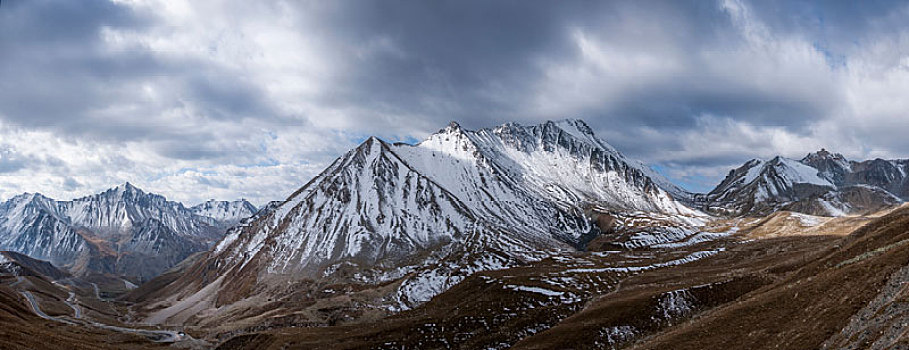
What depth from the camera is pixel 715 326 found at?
4956 centimetres

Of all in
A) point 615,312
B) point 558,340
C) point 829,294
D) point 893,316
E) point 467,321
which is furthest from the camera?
point 467,321

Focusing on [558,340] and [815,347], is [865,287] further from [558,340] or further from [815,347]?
[558,340]

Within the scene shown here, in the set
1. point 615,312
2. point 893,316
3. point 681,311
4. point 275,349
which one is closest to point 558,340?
point 615,312

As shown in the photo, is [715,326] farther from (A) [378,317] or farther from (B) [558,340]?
(A) [378,317]

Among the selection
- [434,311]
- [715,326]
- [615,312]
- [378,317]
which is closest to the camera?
[715,326]

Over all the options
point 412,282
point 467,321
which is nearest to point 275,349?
point 467,321

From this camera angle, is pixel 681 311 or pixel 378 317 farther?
pixel 378 317

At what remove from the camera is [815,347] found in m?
Result: 35.0

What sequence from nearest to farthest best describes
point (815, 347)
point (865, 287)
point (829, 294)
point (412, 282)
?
point (815, 347)
point (865, 287)
point (829, 294)
point (412, 282)

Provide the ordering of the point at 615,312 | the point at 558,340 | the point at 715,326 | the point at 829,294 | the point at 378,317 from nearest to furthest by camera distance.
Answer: the point at 829,294
the point at 715,326
the point at 558,340
the point at 615,312
the point at 378,317

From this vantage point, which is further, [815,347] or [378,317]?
[378,317]

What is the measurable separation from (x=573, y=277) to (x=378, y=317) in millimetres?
55851

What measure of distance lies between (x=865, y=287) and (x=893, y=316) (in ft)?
30.9

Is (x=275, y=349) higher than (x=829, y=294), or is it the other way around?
(x=829, y=294)
